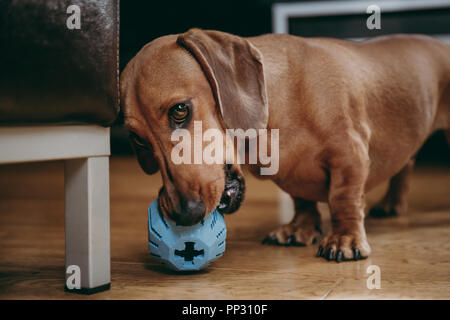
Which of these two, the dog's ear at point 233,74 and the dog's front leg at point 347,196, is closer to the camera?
the dog's ear at point 233,74

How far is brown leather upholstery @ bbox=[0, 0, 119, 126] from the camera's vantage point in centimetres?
101

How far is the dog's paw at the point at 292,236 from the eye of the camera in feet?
5.87

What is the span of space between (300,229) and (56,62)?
41.8 inches

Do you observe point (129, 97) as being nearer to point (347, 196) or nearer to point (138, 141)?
point (138, 141)

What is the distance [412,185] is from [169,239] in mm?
2211

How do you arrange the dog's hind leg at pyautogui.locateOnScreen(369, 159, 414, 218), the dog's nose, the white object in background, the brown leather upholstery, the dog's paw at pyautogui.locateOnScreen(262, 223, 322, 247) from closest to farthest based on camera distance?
the brown leather upholstery
the white object in background
the dog's nose
the dog's paw at pyautogui.locateOnScreen(262, 223, 322, 247)
the dog's hind leg at pyautogui.locateOnScreen(369, 159, 414, 218)

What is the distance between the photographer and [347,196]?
163cm

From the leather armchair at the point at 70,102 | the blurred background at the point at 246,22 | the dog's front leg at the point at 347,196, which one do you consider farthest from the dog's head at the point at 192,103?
the blurred background at the point at 246,22

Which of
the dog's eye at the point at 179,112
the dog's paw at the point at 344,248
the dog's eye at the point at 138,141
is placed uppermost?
the dog's eye at the point at 179,112

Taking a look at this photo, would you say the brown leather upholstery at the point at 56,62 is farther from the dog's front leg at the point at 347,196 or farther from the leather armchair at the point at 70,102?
the dog's front leg at the point at 347,196

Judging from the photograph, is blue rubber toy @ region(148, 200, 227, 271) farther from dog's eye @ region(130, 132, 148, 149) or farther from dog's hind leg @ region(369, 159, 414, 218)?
dog's hind leg @ region(369, 159, 414, 218)

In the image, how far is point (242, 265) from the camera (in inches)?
58.8

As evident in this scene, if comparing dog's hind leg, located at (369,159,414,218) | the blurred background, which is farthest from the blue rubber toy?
the blurred background
